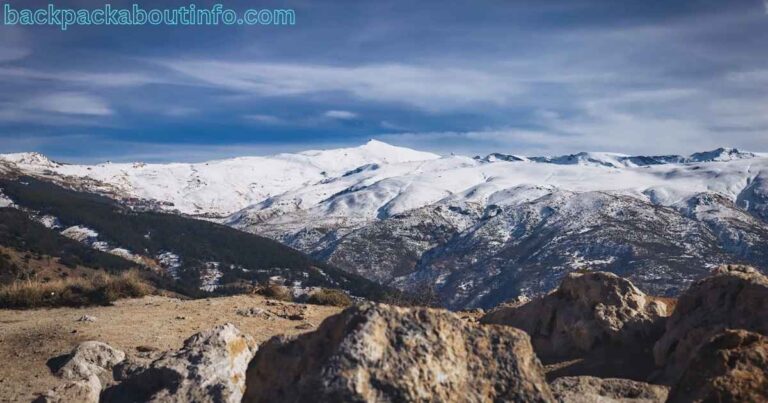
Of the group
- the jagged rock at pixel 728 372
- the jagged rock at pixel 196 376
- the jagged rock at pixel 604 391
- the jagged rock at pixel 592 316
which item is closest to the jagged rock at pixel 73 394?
the jagged rock at pixel 196 376

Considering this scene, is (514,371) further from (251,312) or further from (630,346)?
(251,312)

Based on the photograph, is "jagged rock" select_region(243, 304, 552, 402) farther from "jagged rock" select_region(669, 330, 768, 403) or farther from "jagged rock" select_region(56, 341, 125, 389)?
"jagged rock" select_region(56, 341, 125, 389)

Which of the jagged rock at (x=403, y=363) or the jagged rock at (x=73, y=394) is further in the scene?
the jagged rock at (x=73, y=394)

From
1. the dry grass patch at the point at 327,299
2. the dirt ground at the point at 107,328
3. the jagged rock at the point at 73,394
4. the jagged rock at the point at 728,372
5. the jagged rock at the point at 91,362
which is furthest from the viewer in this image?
the dry grass patch at the point at 327,299

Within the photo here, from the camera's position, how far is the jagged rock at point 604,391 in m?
10.5

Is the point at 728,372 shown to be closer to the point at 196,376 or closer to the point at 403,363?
the point at 403,363

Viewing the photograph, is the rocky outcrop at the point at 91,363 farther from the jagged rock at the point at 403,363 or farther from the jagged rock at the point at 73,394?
the jagged rock at the point at 403,363

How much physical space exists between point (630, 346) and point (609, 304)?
1.36m

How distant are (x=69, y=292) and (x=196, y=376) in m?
16.8

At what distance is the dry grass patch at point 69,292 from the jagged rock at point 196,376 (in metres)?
15.0

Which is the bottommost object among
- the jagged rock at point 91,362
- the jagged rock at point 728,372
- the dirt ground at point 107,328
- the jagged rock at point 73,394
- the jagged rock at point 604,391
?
the dirt ground at point 107,328

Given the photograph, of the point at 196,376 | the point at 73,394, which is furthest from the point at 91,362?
the point at 196,376

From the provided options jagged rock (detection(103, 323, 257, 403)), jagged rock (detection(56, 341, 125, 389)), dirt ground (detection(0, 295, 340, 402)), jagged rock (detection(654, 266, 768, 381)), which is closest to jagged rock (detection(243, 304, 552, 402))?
jagged rock (detection(103, 323, 257, 403))

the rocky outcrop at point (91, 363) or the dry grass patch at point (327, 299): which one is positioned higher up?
the rocky outcrop at point (91, 363)
